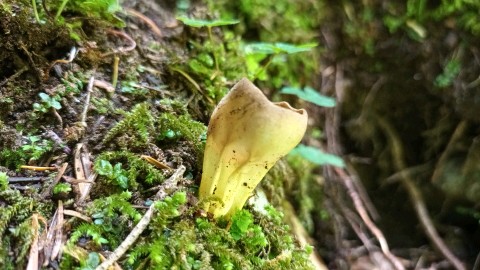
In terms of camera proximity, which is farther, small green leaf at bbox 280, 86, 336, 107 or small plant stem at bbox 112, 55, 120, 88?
small green leaf at bbox 280, 86, 336, 107

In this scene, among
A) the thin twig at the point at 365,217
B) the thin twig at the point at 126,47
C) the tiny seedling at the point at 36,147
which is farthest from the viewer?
the thin twig at the point at 365,217

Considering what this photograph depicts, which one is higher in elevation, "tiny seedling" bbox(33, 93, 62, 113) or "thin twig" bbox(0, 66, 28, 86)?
"thin twig" bbox(0, 66, 28, 86)

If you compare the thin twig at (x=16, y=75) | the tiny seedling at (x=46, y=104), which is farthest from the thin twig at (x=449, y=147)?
the thin twig at (x=16, y=75)

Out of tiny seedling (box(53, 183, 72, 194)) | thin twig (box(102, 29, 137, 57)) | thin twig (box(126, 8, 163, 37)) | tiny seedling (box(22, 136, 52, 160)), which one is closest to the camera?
tiny seedling (box(53, 183, 72, 194))

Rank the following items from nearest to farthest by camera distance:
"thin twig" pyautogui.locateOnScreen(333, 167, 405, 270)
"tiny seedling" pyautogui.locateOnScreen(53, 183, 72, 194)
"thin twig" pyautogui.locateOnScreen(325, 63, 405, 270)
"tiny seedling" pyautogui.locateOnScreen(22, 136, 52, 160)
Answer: "tiny seedling" pyautogui.locateOnScreen(53, 183, 72, 194), "tiny seedling" pyautogui.locateOnScreen(22, 136, 52, 160), "thin twig" pyautogui.locateOnScreen(333, 167, 405, 270), "thin twig" pyautogui.locateOnScreen(325, 63, 405, 270)

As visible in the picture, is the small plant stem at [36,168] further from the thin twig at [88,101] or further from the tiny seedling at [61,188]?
the thin twig at [88,101]

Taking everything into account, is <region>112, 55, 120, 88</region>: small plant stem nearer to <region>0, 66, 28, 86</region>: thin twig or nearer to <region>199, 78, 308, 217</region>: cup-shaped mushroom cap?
<region>0, 66, 28, 86</region>: thin twig

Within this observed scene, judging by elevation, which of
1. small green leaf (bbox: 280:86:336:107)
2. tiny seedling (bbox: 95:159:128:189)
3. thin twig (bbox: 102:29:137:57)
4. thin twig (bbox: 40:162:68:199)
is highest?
thin twig (bbox: 102:29:137:57)

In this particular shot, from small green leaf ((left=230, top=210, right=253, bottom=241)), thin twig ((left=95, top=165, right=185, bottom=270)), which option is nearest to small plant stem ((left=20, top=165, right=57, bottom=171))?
thin twig ((left=95, top=165, right=185, bottom=270))
